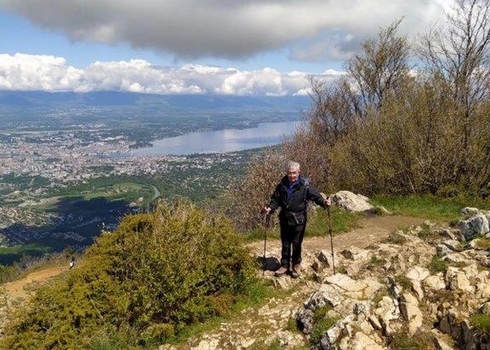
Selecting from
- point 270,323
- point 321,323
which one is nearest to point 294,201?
point 270,323

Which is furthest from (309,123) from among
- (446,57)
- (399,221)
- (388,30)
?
(399,221)

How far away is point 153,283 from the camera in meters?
8.10

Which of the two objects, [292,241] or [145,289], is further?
[292,241]

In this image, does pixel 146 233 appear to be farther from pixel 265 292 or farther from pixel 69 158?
pixel 69 158

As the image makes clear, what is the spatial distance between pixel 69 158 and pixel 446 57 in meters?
198

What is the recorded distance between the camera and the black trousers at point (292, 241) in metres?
9.25

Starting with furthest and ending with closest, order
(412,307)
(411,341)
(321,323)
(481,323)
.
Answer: (321,323) → (412,307) → (411,341) → (481,323)

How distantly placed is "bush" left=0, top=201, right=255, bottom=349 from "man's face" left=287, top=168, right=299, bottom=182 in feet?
6.11

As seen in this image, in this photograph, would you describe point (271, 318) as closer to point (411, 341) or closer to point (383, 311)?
point (383, 311)

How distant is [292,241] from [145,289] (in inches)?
127

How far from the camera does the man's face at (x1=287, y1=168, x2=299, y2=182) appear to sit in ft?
29.4

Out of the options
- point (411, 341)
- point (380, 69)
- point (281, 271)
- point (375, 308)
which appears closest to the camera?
point (411, 341)

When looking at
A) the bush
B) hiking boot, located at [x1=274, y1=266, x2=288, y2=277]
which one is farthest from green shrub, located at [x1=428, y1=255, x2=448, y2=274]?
the bush

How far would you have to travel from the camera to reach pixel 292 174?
900cm
